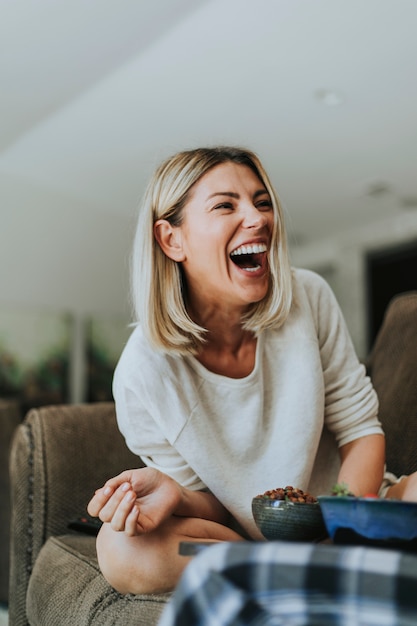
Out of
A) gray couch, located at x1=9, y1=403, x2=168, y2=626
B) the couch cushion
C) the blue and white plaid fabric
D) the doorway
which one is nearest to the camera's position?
the blue and white plaid fabric

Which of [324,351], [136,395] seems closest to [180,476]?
[136,395]

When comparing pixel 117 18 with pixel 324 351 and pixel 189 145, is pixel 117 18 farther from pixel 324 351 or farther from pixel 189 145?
pixel 324 351

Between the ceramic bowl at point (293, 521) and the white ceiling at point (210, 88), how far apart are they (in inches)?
101

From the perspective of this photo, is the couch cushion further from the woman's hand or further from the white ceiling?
the white ceiling

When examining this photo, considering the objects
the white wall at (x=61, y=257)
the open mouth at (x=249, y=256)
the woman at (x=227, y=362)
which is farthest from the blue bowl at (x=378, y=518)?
the white wall at (x=61, y=257)

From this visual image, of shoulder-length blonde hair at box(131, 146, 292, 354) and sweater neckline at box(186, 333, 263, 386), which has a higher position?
shoulder-length blonde hair at box(131, 146, 292, 354)

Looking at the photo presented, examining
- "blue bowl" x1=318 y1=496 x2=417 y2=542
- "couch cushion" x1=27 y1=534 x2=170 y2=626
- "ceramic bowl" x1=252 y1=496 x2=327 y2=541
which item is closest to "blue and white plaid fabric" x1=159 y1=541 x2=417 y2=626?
"blue bowl" x1=318 y1=496 x2=417 y2=542

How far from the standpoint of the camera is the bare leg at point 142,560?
847 millimetres

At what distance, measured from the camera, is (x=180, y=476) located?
1.11 m

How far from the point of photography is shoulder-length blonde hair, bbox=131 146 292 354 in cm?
111

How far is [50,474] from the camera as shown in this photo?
4.22 feet

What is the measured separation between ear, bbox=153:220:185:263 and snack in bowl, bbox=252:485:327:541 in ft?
1.68

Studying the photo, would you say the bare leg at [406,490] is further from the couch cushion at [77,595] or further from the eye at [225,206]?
the eye at [225,206]

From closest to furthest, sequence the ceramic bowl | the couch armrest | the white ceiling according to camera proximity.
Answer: the ceramic bowl < the couch armrest < the white ceiling
